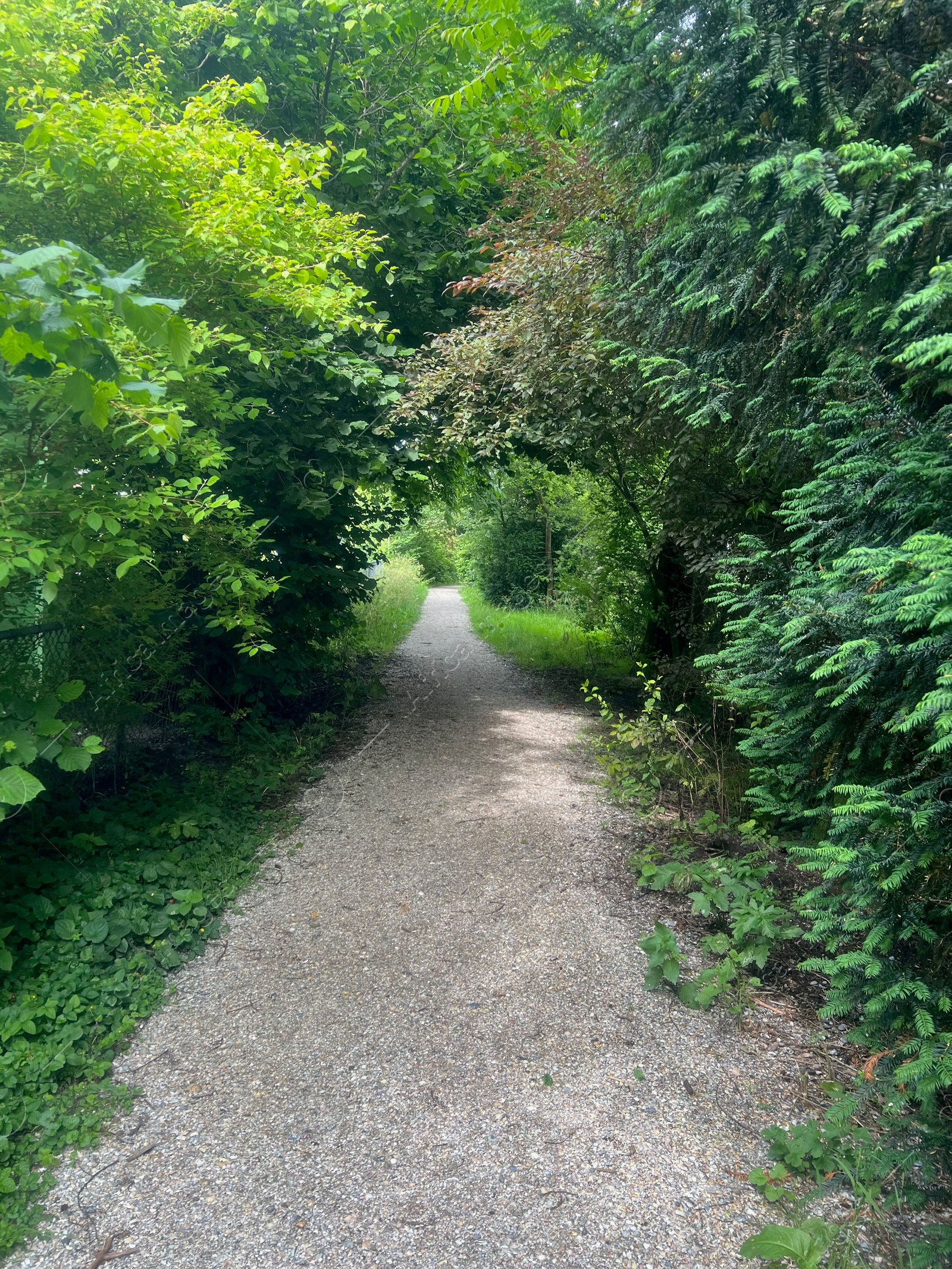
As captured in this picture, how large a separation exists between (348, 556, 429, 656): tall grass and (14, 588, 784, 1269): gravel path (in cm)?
485

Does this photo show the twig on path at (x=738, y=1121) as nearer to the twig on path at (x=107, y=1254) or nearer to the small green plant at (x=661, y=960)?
the small green plant at (x=661, y=960)

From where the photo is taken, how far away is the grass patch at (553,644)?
10.4 meters

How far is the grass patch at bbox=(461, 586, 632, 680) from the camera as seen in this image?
34.0ft

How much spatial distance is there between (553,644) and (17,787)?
10098mm

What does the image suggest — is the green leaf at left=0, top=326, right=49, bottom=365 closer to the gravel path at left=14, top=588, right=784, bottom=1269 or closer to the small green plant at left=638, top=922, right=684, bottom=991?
the gravel path at left=14, top=588, right=784, bottom=1269

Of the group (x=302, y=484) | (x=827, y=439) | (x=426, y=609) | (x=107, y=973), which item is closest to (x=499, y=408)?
(x=302, y=484)

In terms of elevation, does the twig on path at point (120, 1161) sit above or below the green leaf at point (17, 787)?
below

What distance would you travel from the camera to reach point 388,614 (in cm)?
1573

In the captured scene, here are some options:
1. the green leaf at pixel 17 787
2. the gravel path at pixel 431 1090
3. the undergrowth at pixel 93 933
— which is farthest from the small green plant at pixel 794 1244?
the green leaf at pixel 17 787

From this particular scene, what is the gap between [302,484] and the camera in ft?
20.0

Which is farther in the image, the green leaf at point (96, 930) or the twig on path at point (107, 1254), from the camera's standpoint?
the green leaf at point (96, 930)

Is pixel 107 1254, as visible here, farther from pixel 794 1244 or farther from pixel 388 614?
pixel 388 614

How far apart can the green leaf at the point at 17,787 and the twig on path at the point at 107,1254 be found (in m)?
1.47

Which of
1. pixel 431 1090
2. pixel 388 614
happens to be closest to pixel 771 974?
pixel 431 1090
